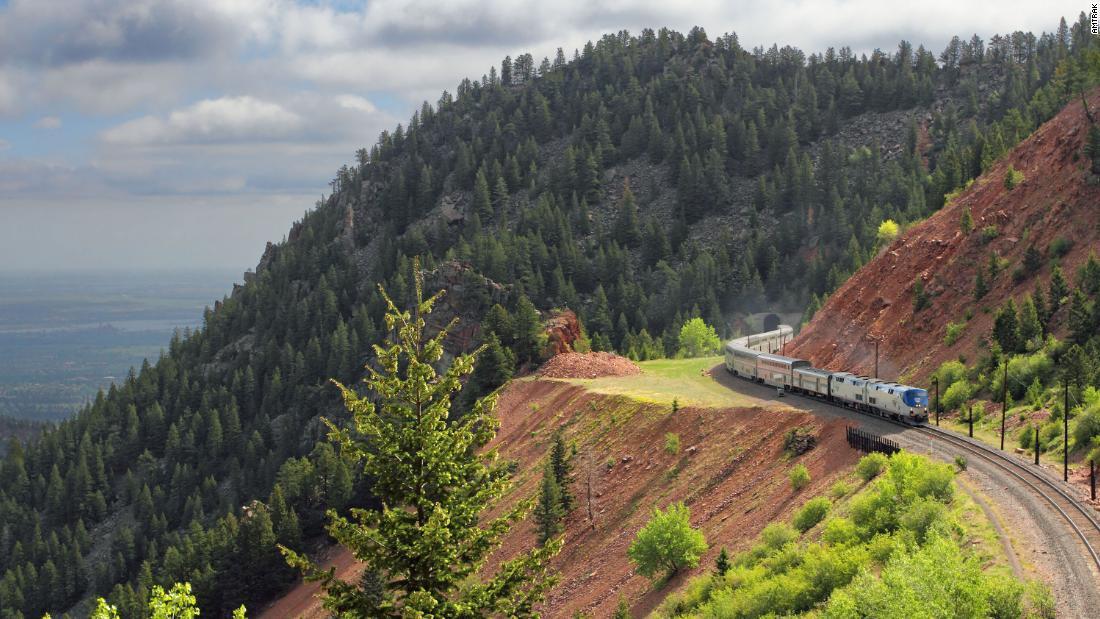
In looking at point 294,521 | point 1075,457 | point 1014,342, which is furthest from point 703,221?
point 1075,457

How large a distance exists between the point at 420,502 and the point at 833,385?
45062 mm

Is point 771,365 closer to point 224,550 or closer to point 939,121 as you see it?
point 224,550

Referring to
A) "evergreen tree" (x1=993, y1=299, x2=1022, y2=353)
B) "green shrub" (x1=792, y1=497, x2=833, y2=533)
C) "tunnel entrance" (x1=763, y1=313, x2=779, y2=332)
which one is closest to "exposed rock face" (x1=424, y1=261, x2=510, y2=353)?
"tunnel entrance" (x1=763, y1=313, x2=779, y2=332)

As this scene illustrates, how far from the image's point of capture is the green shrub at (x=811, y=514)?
1744 inches

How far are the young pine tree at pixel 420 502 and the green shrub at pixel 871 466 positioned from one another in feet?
88.3

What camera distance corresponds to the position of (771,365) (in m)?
72.2

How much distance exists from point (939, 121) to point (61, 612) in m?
158

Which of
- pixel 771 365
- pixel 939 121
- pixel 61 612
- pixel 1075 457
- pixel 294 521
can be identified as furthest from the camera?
pixel 939 121

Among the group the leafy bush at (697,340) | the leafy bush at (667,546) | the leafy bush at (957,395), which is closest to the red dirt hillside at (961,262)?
the leafy bush at (957,395)

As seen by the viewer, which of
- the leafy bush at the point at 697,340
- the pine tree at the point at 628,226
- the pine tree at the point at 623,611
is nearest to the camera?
the pine tree at the point at 623,611

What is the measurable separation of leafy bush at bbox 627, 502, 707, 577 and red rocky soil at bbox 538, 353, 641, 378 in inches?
1609

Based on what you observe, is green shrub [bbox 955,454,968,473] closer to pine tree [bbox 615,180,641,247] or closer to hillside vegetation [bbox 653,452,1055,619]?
hillside vegetation [bbox 653,452,1055,619]

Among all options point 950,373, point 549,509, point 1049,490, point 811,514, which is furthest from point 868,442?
point 549,509

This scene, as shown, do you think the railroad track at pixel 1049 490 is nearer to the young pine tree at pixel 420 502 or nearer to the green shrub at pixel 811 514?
the green shrub at pixel 811 514
